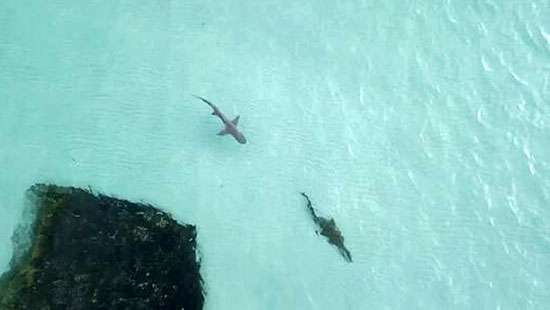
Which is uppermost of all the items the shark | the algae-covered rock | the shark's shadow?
the shark

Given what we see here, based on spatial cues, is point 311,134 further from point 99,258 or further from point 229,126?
point 99,258

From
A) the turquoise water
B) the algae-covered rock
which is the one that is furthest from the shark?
the algae-covered rock

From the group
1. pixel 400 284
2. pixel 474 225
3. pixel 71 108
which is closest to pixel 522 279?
pixel 474 225

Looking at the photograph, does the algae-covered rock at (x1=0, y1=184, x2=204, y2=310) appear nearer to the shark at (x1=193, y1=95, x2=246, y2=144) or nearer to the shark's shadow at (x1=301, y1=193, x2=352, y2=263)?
the shark at (x1=193, y1=95, x2=246, y2=144)

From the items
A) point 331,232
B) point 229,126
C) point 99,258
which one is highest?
point 229,126

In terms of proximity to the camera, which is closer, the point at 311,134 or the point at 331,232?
the point at 331,232

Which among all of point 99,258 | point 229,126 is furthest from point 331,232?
point 99,258

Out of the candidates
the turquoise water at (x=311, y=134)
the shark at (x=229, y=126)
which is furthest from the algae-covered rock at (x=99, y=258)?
the shark at (x=229, y=126)
